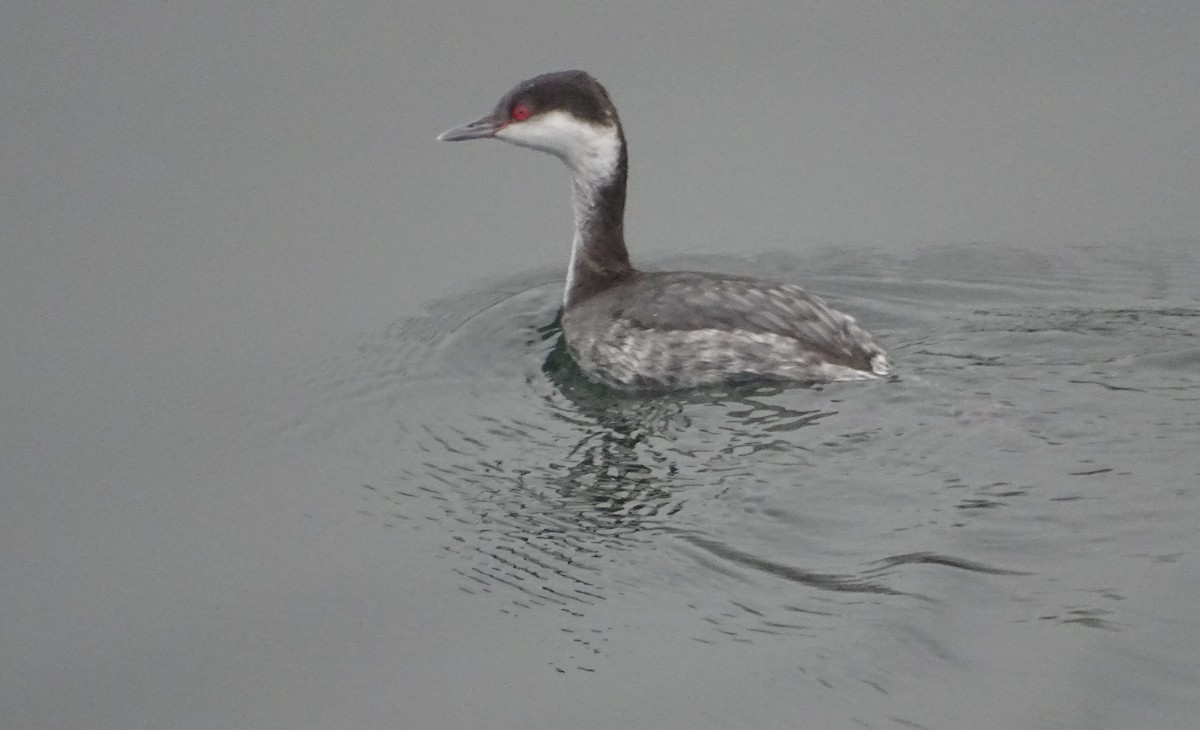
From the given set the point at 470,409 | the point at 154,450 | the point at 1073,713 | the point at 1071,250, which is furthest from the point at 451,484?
the point at 1071,250

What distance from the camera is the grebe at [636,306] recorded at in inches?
321

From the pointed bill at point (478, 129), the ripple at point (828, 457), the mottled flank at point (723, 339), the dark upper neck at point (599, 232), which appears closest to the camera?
the ripple at point (828, 457)

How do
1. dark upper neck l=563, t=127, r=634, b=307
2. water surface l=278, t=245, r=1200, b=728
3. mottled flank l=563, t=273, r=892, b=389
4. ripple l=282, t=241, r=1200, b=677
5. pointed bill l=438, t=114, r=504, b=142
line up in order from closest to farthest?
water surface l=278, t=245, r=1200, b=728, ripple l=282, t=241, r=1200, b=677, mottled flank l=563, t=273, r=892, b=389, pointed bill l=438, t=114, r=504, b=142, dark upper neck l=563, t=127, r=634, b=307

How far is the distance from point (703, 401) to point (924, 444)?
4.06ft

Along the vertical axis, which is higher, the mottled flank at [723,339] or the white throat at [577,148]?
the white throat at [577,148]

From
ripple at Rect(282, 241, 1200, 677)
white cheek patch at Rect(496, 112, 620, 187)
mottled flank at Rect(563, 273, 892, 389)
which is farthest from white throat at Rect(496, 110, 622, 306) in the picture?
mottled flank at Rect(563, 273, 892, 389)

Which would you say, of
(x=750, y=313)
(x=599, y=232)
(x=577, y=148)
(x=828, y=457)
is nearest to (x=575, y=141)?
(x=577, y=148)

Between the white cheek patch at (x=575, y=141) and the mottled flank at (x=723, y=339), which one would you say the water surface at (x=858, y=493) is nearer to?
the mottled flank at (x=723, y=339)

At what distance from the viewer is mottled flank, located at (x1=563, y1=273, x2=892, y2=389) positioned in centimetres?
812

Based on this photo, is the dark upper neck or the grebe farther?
the dark upper neck

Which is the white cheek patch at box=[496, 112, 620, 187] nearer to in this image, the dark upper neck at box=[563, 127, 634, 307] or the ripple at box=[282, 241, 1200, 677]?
the dark upper neck at box=[563, 127, 634, 307]

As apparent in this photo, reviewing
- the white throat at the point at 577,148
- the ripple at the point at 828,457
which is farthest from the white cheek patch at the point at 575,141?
the ripple at the point at 828,457

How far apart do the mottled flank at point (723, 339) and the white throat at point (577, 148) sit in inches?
29.6

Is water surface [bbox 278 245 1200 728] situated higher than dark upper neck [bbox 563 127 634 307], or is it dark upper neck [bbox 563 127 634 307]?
dark upper neck [bbox 563 127 634 307]
